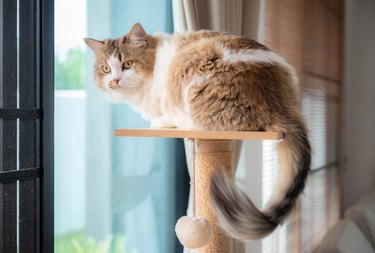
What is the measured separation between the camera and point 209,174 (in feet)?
3.44

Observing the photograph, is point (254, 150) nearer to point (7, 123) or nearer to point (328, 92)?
point (7, 123)

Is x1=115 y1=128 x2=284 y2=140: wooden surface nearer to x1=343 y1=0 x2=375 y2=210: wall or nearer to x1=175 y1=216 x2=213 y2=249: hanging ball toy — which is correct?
x1=175 y1=216 x2=213 y2=249: hanging ball toy

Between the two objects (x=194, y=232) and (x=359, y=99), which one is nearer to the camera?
(x=194, y=232)

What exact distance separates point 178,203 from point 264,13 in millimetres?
1018

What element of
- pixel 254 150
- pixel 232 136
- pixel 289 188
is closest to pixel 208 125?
pixel 232 136

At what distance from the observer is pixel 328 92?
3064 millimetres

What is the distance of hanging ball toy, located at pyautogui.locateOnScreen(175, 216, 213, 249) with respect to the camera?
945 mm

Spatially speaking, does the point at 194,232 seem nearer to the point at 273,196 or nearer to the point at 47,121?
the point at 273,196

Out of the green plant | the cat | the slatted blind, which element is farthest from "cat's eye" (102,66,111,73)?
the slatted blind

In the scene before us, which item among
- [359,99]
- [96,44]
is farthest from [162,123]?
[359,99]

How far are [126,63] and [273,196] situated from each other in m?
0.50

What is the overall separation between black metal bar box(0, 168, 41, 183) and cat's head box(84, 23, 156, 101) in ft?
1.07

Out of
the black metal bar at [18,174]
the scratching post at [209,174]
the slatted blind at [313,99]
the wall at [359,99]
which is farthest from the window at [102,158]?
the wall at [359,99]

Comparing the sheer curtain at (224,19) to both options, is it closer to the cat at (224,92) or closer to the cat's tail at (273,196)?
the cat at (224,92)
